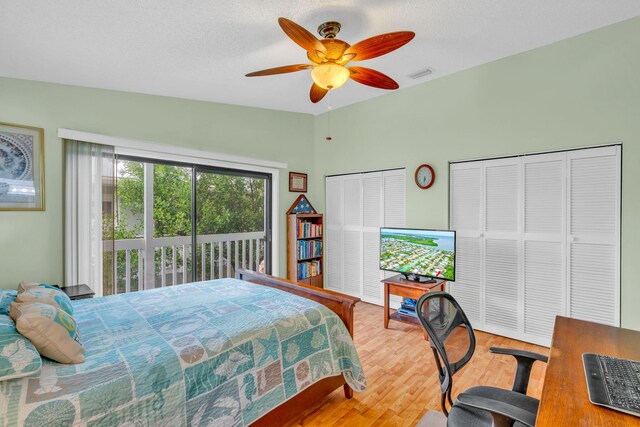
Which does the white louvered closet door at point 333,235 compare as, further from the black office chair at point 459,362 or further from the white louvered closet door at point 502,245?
the black office chair at point 459,362

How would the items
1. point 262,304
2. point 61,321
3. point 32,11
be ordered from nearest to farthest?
point 61,321
point 32,11
point 262,304

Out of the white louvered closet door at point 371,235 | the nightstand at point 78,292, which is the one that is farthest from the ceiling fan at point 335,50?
the nightstand at point 78,292

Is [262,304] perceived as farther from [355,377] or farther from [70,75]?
[70,75]

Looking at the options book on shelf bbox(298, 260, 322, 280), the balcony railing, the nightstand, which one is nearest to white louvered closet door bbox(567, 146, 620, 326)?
book on shelf bbox(298, 260, 322, 280)

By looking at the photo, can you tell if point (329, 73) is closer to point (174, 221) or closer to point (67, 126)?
point (67, 126)

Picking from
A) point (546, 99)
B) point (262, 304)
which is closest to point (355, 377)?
point (262, 304)

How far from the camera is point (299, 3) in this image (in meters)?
2.05

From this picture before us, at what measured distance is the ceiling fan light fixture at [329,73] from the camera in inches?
82.1

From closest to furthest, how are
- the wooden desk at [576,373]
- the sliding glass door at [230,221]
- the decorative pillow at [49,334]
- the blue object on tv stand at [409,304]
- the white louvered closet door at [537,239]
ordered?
1. the wooden desk at [576,373]
2. the decorative pillow at [49,334]
3. the white louvered closet door at [537,239]
4. the blue object on tv stand at [409,304]
5. the sliding glass door at [230,221]

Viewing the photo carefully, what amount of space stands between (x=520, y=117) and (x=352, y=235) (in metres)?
2.44

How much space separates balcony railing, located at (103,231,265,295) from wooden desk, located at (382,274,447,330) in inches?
78.7

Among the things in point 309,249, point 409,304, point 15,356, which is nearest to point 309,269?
point 309,249

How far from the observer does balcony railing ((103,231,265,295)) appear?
3764mm

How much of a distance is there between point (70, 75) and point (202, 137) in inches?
52.3
